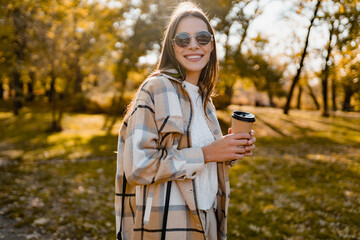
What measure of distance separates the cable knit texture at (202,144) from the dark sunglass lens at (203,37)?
0.33 m

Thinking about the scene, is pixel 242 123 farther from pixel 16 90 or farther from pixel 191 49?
pixel 16 90

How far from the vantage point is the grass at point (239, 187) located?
5250 mm

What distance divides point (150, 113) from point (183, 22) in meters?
0.77

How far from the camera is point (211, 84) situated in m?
2.30

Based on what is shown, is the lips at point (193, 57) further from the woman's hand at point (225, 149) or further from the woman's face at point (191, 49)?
the woman's hand at point (225, 149)

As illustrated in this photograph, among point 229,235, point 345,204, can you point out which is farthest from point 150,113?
point 345,204

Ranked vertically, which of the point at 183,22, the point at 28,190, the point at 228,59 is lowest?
the point at 28,190

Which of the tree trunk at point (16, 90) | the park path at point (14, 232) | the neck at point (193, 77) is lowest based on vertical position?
the park path at point (14, 232)

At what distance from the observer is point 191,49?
79.3 inches

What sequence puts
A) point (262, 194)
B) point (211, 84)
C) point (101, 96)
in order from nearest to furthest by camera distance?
point (211, 84), point (262, 194), point (101, 96)

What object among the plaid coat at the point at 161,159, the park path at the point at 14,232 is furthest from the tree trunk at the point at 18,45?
the plaid coat at the point at 161,159

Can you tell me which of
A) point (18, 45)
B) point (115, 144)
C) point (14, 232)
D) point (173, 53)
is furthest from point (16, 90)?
point (173, 53)

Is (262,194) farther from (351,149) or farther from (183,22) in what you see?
(351,149)

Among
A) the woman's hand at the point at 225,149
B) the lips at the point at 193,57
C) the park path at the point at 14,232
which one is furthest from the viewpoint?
the park path at the point at 14,232
